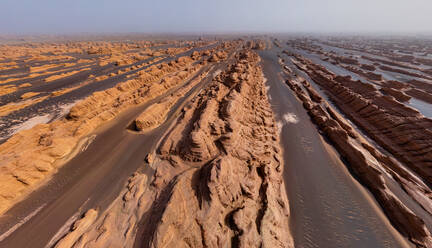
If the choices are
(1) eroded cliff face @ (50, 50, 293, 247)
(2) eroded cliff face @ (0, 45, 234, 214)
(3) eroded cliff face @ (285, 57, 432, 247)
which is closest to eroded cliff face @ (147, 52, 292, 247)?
(1) eroded cliff face @ (50, 50, 293, 247)

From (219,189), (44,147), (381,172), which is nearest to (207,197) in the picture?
(219,189)

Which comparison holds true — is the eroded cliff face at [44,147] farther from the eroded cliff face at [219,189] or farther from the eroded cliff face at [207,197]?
the eroded cliff face at [219,189]

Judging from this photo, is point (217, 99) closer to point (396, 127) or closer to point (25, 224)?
point (25, 224)

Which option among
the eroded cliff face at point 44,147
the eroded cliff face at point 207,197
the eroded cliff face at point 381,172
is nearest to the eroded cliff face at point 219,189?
the eroded cliff face at point 207,197

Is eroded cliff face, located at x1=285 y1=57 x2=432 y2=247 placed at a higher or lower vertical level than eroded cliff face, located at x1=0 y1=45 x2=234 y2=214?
lower

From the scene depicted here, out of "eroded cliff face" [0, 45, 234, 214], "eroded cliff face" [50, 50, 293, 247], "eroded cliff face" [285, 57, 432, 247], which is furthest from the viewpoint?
"eroded cliff face" [0, 45, 234, 214]

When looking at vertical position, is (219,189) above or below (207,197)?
above

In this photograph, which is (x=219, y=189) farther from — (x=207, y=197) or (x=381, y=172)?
(x=381, y=172)

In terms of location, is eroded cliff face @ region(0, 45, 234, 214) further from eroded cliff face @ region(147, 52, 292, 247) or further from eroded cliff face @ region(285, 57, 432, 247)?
eroded cliff face @ region(285, 57, 432, 247)
